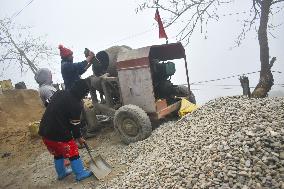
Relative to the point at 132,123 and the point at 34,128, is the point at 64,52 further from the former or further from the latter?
the point at 34,128

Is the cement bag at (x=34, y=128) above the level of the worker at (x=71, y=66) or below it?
below

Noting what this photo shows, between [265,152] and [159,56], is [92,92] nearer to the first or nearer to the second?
[159,56]

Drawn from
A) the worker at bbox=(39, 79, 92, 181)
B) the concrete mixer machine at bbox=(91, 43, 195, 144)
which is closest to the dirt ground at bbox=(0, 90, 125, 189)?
the worker at bbox=(39, 79, 92, 181)

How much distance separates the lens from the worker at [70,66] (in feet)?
24.6

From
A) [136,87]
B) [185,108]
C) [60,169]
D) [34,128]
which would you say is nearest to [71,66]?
[136,87]

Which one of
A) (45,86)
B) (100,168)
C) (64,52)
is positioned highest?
(64,52)

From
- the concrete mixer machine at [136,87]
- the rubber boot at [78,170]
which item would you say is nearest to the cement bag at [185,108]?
the concrete mixer machine at [136,87]

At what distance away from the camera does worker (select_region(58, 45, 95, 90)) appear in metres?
7.51

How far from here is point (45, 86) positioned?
727 centimetres

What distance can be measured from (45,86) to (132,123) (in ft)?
7.56

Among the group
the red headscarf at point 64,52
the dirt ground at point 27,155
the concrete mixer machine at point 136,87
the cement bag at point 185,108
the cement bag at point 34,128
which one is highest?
the red headscarf at point 64,52

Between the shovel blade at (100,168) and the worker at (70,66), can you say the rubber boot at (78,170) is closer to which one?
the shovel blade at (100,168)

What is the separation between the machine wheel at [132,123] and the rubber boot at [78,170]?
5.47 ft

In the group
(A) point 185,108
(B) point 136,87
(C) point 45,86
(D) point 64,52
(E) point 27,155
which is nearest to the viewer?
(C) point 45,86
